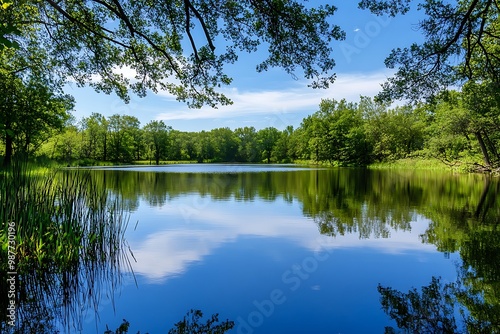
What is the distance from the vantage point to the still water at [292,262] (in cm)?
422

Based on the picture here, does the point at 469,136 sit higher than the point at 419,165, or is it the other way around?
the point at 469,136

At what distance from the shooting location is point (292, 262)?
6352 mm

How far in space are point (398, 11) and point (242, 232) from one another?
6762 millimetres

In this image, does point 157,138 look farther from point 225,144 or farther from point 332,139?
point 332,139

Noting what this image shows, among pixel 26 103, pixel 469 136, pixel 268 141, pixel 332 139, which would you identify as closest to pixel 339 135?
pixel 332 139

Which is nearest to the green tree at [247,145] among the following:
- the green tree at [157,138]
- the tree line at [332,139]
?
the tree line at [332,139]

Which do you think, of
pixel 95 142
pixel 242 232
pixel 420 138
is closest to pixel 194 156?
pixel 95 142

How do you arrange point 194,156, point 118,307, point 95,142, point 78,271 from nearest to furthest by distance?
point 118,307, point 78,271, point 95,142, point 194,156

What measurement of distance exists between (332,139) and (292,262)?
179 feet

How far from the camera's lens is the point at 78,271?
5.34m

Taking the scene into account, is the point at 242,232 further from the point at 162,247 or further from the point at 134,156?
the point at 134,156

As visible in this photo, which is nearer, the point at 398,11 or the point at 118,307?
the point at 118,307

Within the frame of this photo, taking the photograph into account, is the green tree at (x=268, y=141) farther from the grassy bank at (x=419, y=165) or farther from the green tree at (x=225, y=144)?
the grassy bank at (x=419, y=165)

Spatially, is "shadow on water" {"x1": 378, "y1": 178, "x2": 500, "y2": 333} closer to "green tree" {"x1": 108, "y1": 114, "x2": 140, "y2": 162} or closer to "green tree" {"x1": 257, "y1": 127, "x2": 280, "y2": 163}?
"green tree" {"x1": 108, "y1": 114, "x2": 140, "y2": 162}
